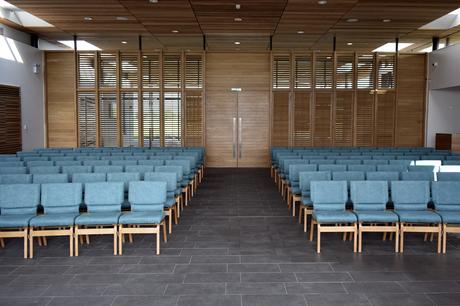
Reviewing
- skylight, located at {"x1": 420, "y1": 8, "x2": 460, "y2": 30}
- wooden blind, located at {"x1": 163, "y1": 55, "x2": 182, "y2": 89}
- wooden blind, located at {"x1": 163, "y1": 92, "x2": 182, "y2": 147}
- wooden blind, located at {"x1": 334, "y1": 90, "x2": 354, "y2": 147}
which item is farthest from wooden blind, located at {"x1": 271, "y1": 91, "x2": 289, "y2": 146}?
skylight, located at {"x1": 420, "y1": 8, "x2": 460, "y2": 30}

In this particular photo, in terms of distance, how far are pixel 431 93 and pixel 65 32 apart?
12.9 metres

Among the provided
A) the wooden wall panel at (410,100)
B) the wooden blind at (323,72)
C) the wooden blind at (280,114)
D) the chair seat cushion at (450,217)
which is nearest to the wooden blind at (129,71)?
the wooden blind at (280,114)

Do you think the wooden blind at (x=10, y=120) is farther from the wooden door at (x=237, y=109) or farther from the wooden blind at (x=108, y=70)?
the wooden door at (x=237, y=109)

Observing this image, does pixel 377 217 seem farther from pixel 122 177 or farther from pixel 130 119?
pixel 130 119

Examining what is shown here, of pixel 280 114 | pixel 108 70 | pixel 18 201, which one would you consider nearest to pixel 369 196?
pixel 18 201

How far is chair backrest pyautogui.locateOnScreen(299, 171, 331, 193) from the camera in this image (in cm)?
692

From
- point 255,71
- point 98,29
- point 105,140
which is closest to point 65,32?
point 98,29

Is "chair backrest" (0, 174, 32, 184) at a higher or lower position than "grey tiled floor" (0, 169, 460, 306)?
higher

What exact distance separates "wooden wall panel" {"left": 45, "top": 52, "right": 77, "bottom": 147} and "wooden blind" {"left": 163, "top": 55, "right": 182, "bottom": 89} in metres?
3.34

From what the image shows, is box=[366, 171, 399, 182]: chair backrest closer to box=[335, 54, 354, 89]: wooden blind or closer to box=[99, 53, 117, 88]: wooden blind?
box=[335, 54, 354, 89]: wooden blind

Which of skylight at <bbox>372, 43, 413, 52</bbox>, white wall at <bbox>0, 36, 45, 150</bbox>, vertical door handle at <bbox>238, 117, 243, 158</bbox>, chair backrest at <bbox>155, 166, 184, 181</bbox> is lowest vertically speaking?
chair backrest at <bbox>155, 166, 184, 181</bbox>

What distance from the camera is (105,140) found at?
15.1 metres

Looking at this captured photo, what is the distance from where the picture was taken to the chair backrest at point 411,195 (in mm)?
5961

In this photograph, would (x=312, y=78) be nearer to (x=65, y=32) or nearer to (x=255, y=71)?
(x=255, y=71)
